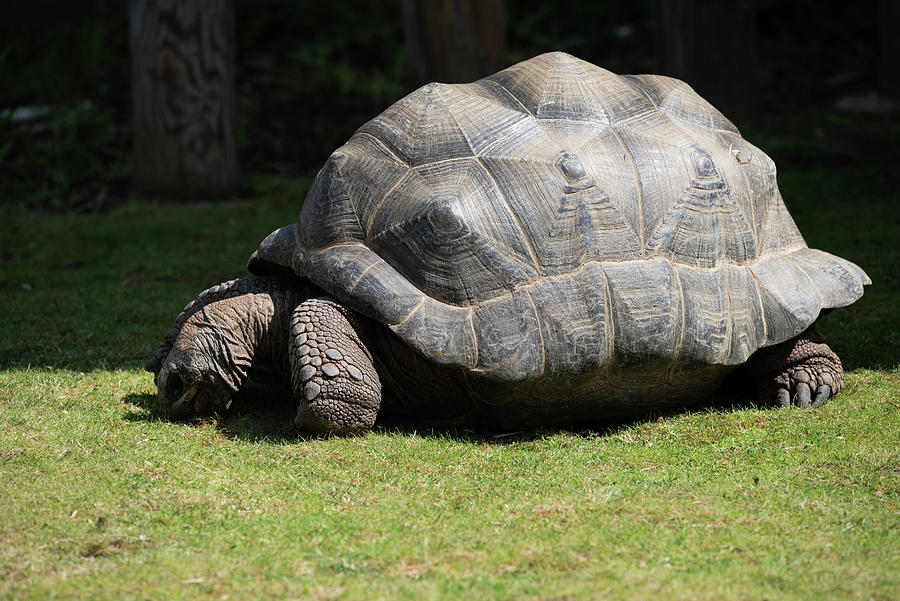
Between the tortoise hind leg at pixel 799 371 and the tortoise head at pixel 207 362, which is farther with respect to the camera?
the tortoise hind leg at pixel 799 371

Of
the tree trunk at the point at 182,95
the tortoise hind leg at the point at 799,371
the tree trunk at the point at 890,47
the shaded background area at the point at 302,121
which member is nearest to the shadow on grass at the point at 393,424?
the tortoise hind leg at the point at 799,371

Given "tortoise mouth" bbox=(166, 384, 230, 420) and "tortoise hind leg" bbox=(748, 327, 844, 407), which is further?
"tortoise hind leg" bbox=(748, 327, 844, 407)

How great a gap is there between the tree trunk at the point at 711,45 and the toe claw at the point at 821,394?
5661 mm

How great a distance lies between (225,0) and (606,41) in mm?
5944

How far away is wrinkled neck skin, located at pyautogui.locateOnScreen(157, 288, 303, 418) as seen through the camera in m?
4.01

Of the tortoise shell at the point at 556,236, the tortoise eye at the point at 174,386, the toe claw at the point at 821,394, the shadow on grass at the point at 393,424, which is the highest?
the tortoise shell at the point at 556,236

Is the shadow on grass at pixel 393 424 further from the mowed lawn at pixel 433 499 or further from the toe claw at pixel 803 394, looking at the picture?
the toe claw at pixel 803 394

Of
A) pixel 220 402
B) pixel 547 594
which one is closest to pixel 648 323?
pixel 547 594

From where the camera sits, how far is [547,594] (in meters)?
2.66

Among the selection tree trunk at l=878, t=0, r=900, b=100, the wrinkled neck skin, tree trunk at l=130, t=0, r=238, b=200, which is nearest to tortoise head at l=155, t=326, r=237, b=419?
the wrinkled neck skin

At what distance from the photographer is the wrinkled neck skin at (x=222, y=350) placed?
4.01 m

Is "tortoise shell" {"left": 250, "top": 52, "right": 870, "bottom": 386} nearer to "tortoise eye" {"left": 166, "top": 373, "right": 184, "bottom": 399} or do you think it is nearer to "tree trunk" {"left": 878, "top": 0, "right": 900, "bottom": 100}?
"tortoise eye" {"left": 166, "top": 373, "right": 184, "bottom": 399}

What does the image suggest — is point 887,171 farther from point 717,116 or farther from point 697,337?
point 697,337

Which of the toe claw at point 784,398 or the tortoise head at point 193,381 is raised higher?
the tortoise head at point 193,381
